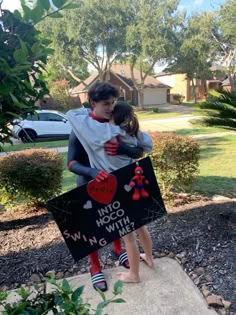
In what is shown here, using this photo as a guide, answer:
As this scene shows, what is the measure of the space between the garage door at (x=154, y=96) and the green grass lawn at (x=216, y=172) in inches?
1302

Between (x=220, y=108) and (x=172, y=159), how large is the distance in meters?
0.92

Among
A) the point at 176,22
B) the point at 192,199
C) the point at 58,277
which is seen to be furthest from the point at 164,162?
the point at 176,22

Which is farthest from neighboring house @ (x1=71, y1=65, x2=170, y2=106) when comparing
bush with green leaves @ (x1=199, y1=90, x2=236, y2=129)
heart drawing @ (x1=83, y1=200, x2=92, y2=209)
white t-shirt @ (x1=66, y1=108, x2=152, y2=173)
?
heart drawing @ (x1=83, y1=200, x2=92, y2=209)

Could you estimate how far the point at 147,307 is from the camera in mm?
2432

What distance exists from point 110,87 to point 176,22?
3435 centimetres

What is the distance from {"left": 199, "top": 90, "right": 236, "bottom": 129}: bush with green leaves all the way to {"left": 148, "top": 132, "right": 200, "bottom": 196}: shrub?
0.45 metres

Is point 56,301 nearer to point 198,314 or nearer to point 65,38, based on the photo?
point 198,314

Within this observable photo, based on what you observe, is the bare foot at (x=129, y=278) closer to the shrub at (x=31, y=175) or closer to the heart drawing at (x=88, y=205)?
the heart drawing at (x=88, y=205)

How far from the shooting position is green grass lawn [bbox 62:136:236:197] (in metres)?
5.79

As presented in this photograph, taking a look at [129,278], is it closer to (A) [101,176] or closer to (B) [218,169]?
(A) [101,176]

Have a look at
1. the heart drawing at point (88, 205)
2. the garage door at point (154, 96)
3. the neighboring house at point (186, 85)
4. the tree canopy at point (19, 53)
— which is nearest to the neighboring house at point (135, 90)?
the garage door at point (154, 96)

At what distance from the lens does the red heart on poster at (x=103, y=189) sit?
2.41m

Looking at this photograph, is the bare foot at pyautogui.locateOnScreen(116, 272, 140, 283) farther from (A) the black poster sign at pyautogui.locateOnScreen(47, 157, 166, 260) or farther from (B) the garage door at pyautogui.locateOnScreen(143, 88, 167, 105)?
(B) the garage door at pyautogui.locateOnScreen(143, 88, 167, 105)

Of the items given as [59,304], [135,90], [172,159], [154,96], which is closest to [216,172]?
[172,159]
